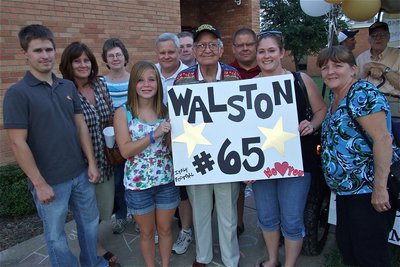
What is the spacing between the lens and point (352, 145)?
2039 mm

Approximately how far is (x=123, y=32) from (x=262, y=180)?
4.16 metres

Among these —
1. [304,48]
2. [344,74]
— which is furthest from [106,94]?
[304,48]

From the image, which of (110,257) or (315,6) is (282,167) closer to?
(110,257)

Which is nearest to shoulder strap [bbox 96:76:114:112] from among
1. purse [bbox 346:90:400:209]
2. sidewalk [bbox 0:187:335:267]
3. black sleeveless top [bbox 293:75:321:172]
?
sidewalk [bbox 0:187:335:267]

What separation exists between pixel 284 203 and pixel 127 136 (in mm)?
1277

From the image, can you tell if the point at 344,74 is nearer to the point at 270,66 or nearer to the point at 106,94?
the point at 270,66

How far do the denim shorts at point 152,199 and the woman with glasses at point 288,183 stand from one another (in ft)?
2.18

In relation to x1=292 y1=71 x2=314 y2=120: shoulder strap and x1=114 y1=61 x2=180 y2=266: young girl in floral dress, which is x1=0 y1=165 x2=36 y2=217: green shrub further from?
x1=292 y1=71 x2=314 y2=120: shoulder strap

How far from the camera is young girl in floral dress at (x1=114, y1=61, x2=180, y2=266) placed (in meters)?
2.43

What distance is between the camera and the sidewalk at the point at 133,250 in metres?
3.01

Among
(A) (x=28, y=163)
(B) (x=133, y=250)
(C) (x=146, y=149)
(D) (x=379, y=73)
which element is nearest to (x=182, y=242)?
(B) (x=133, y=250)

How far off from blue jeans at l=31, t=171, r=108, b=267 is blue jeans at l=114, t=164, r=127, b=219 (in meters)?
0.48

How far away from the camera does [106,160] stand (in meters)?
2.81

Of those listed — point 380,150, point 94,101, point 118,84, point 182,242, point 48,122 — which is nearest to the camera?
point 380,150
